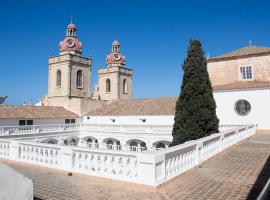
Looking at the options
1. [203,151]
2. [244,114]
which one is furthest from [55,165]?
[244,114]

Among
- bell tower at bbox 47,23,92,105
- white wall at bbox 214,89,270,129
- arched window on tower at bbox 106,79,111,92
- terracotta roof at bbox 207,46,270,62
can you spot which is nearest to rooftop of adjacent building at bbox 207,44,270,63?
terracotta roof at bbox 207,46,270,62

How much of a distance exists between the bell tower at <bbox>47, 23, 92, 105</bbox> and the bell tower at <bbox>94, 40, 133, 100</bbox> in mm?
8084

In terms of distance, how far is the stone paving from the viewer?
22.0 ft

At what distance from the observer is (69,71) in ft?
154

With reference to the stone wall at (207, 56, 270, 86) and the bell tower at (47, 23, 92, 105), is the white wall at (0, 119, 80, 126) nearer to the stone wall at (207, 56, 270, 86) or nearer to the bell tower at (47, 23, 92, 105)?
the bell tower at (47, 23, 92, 105)

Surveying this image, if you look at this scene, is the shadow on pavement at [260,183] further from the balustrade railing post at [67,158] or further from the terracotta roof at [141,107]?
the terracotta roof at [141,107]

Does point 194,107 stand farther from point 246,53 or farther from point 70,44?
point 70,44

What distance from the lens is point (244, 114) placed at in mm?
26812

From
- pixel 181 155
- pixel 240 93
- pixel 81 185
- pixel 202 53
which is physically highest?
pixel 202 53

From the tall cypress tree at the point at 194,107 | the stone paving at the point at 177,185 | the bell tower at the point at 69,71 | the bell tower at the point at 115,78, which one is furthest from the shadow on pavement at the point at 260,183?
the bell tower at the point at 115,78

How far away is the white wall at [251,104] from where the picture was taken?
2570 centimetres

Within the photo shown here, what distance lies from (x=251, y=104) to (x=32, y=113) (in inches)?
1066

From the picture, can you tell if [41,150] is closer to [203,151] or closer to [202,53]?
[203,151]

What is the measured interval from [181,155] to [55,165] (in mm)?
4619
